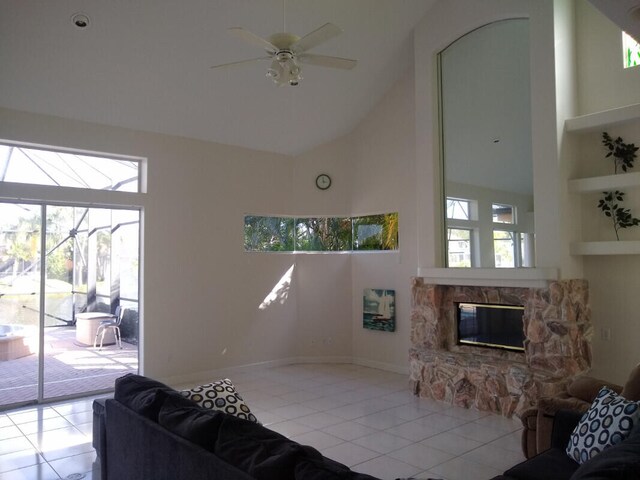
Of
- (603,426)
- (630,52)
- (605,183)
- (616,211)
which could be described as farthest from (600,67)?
(603,426)

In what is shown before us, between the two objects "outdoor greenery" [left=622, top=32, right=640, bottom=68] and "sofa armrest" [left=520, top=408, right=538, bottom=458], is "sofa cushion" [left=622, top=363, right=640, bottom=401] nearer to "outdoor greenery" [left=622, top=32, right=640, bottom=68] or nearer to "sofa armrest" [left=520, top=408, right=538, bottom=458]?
"sofa armrest" [left=520, top=408, right=538, bottom=458]

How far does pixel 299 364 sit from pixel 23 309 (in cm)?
393

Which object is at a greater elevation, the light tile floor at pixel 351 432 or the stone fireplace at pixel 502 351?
the stone fireplace at pixel 502 351

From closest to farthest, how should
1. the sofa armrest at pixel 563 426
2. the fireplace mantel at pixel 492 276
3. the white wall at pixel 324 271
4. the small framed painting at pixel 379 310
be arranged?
the sofa armrest at pixel 563 426 → the fireplace mantel at pixel 492 276 → the small framed painting at pixel 379 310 → the white wall at pixel 324 271

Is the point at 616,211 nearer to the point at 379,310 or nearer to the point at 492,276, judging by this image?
the point at 492,276

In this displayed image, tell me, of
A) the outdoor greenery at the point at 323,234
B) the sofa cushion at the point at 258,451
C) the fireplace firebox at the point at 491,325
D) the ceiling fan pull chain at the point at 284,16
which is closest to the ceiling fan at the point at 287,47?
the ceiling fan pull chain at the point at 284,16

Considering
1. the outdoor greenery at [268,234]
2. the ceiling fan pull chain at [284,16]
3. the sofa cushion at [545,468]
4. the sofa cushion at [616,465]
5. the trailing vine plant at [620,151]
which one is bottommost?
the sofa cushion at [545,468]

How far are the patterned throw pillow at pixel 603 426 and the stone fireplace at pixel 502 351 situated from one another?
2187 mm

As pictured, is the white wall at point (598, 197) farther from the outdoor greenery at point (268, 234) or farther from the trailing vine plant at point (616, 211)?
the outdoor greenery at point (268, 234)

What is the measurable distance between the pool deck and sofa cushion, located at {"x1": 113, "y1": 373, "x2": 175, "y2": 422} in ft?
11.0

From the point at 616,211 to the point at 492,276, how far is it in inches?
56.7

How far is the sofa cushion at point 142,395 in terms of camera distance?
2789mm

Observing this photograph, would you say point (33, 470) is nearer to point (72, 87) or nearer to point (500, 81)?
point (72, 87)

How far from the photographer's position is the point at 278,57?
3816 mm
